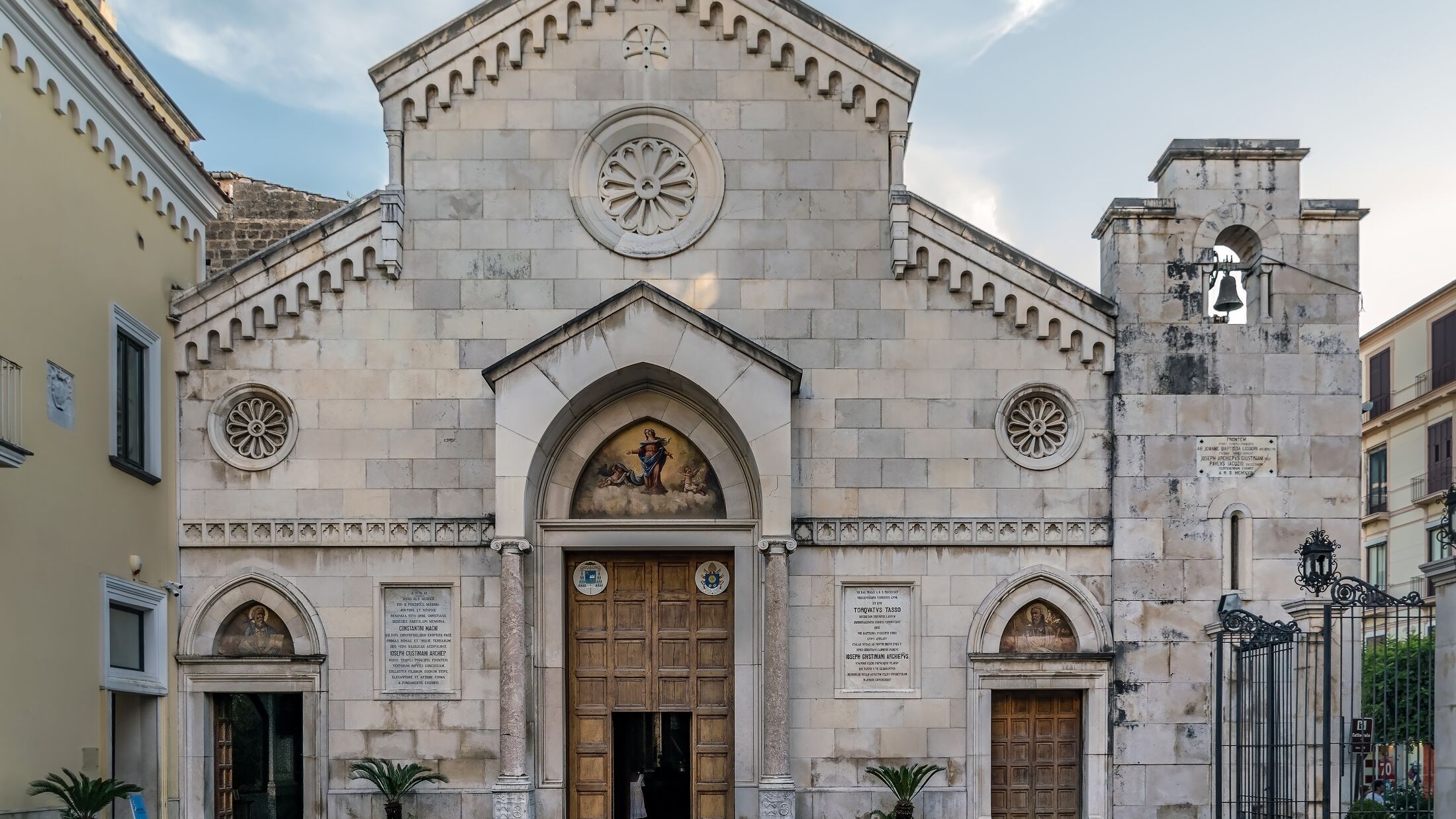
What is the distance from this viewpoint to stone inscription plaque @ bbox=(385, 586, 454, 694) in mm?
18031

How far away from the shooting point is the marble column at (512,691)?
17.1 m

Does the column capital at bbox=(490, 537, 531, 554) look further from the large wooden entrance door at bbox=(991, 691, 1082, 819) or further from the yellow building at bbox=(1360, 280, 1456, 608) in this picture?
the yellow building at bbox=(1360, 280, 1456, 608)

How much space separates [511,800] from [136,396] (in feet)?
22.7

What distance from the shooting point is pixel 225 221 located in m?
26.6

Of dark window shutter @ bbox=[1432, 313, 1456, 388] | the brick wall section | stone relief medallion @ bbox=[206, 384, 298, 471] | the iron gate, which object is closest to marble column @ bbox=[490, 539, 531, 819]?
stone relief medallion @ bbox=[206, 384, 298, 471]

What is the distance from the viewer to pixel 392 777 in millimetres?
17406

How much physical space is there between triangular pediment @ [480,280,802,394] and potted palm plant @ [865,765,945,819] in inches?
195

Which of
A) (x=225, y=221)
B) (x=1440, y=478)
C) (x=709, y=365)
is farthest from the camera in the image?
(x=1440, y=478)

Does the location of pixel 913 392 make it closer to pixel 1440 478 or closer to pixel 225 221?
pixel 225 221

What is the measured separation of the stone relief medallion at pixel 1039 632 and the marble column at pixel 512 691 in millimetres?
6234

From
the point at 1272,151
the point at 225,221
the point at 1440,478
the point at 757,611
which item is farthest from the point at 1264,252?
the point at 1440,478

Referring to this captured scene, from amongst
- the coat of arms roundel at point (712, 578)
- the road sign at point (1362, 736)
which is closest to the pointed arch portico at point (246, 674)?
the coat of arms roundel at point (712, 578)

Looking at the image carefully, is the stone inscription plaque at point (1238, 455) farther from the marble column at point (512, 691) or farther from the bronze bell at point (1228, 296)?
the marble column at point (512, 691)

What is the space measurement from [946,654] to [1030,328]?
4.42 meters
